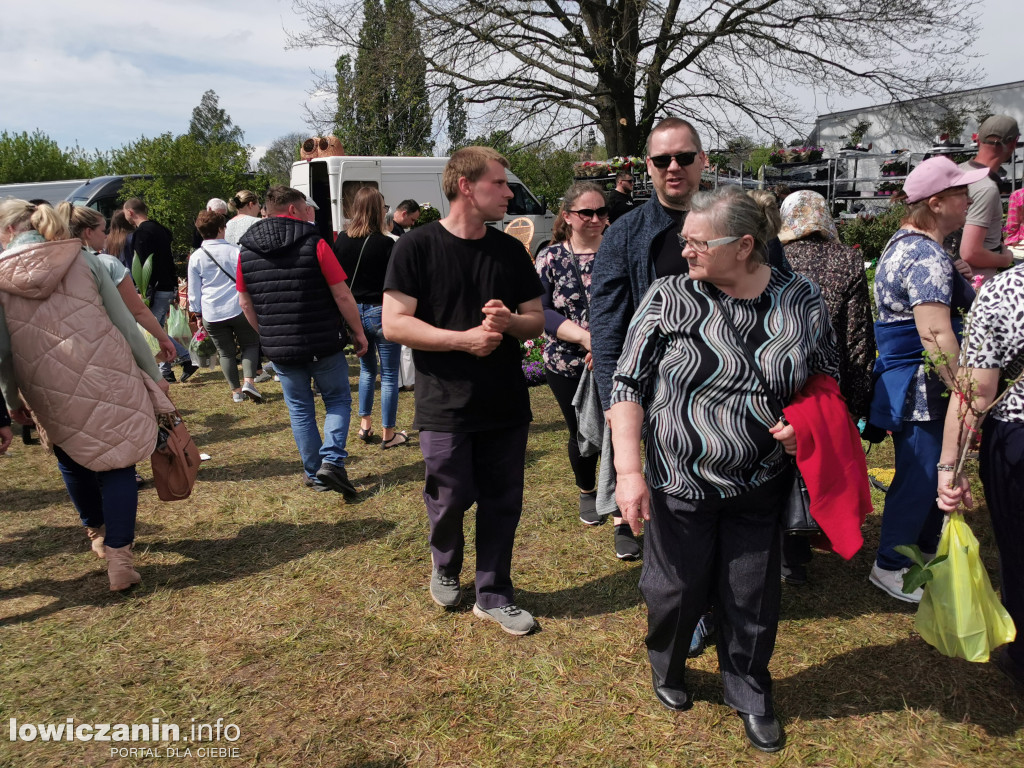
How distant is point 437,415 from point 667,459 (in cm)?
104

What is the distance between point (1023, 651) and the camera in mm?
2590

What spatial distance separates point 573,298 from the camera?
4000 mm

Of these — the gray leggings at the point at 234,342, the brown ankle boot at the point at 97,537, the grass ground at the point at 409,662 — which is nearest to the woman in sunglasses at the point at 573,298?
the grass ground at the point at 409,662

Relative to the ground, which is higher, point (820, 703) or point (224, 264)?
point (224, 264)

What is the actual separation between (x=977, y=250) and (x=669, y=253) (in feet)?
7.36

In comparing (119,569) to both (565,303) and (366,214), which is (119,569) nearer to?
(565,303)

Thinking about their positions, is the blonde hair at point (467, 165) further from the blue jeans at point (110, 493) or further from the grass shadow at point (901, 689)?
the grass shadow at point (901, 689)

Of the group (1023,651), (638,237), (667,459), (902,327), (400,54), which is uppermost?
(400,54)

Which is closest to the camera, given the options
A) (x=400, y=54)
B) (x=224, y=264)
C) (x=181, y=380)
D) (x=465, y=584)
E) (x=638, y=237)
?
(x=638, y=237)

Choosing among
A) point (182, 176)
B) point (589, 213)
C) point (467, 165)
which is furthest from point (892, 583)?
point (182, 176)

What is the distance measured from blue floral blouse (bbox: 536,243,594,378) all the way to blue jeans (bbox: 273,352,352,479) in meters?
1.44

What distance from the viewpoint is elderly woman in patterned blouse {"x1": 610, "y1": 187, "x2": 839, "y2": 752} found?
7.27ft

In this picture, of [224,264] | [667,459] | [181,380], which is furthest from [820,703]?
[181,380]

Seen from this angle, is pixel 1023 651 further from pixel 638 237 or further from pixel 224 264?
pixel 224 264
